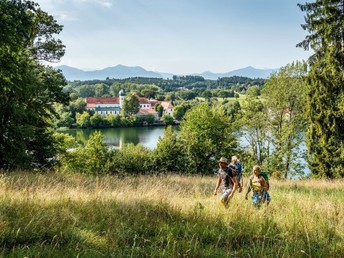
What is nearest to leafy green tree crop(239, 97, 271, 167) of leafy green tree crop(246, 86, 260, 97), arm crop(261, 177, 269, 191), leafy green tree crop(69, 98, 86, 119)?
leafy green tree crop(246, 86, 260, 97)

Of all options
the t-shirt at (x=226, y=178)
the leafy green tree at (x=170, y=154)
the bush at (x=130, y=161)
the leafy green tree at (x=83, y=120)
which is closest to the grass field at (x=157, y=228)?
the t-shirt at (x=226, y=178)

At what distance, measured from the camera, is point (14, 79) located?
537 inches

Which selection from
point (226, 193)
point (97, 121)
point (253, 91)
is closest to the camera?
point (226, 193)

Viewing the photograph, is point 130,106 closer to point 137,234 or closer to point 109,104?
point 109,104

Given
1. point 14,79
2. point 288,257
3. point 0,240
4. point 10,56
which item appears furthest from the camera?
point 14,79

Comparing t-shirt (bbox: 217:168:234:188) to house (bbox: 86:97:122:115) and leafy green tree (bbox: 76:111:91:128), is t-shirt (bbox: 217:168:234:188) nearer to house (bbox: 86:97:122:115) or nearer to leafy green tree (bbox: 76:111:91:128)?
leafy green tree (bbox: 76:111:91:128)

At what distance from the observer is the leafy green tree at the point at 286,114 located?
87.7ft

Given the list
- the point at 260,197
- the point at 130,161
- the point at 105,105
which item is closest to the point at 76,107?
the point at 105,105

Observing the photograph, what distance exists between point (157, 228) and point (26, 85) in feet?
41.0

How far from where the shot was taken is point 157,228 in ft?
14.3

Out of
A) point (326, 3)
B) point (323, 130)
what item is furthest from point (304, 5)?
point (323, 130)

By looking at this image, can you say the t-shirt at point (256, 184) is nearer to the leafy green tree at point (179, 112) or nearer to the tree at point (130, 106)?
the leafy green tree at point (179, 112)

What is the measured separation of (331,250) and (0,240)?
3.85 meters

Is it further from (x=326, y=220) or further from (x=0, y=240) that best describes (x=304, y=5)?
(x=0, y=240)
